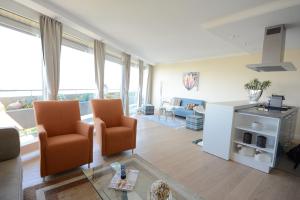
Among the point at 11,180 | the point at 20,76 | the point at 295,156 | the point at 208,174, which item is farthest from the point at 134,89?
the point at 11,180

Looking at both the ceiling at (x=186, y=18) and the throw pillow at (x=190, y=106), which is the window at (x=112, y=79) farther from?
the throw pillow at (x=190, y=106)

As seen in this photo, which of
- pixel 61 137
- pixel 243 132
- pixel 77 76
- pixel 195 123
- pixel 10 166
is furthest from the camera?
pixel 195 123

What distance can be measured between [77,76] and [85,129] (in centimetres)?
223

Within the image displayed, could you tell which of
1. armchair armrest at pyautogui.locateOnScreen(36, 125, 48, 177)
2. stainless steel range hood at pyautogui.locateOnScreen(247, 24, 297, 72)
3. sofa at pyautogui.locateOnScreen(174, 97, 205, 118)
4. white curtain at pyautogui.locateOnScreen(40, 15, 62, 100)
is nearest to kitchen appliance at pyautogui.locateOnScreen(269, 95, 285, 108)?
stainless steel range hood at pyautogui.locateOnScreen(247, 24, 297, 72)

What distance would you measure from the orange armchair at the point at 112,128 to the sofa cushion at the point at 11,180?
1.14m

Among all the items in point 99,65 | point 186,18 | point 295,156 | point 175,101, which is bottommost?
point 295,156

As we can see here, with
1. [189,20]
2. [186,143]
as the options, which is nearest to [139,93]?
[186,143]

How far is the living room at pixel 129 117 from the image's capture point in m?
1.77

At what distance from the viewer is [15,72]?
2852mm

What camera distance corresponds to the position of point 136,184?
1.49m

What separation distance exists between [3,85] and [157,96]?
19.2ft

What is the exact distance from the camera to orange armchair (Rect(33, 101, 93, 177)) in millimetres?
1899

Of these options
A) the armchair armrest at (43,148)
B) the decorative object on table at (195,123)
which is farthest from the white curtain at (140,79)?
the armchair armrest at (43,148)

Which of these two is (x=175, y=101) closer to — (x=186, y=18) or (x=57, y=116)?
(x=186, y=18)
